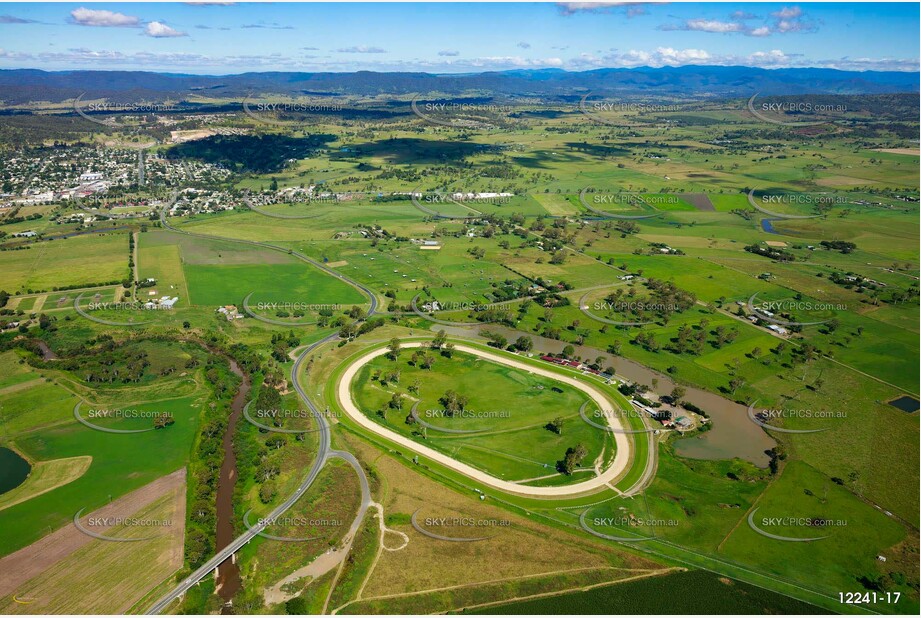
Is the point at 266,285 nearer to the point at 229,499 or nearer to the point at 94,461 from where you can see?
the point at 94,461

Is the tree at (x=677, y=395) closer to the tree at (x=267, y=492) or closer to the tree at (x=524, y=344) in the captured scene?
the tree at (x=524, y=344)

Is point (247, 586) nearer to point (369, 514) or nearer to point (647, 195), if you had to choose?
point (369, 514)

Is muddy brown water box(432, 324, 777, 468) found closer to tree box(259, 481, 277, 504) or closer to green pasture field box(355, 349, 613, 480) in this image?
green pasture field box(355, 349, 613, 480)

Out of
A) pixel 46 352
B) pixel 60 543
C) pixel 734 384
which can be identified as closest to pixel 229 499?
pixel 60 543

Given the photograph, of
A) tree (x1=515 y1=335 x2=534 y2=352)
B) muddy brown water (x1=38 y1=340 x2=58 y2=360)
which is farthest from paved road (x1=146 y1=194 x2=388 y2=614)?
muddy brown water (x1=38 y1=340 x2=58 y2=360)

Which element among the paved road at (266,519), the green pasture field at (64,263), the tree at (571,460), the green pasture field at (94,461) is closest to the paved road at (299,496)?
the paved road at (266,519)
